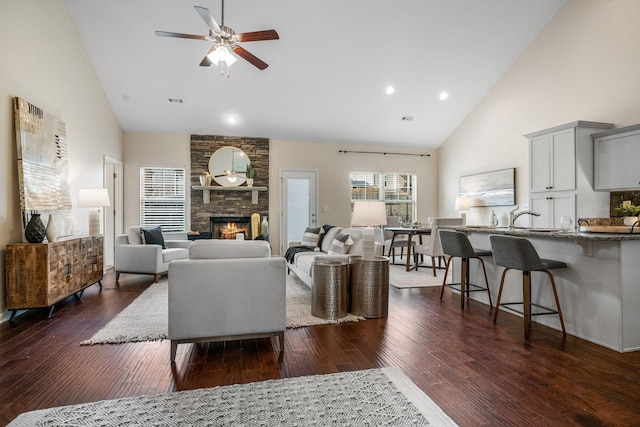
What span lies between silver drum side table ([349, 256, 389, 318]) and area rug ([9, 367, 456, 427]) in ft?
4.45

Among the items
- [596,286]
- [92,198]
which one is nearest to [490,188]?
[596,286]

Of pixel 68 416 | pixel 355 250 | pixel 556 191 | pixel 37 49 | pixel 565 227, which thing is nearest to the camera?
pixel 68 416

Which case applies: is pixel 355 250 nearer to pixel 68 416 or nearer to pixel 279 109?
pixel 68 416

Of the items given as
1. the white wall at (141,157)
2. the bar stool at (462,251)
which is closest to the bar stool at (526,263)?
the bar stool at (462,251)

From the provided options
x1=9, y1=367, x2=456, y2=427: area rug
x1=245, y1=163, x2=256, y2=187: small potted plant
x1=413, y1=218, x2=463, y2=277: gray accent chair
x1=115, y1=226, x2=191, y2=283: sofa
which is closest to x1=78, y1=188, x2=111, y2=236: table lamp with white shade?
x1=115, y1=226, x2=191, y2=283: sofa

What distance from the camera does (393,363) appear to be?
2443 mm

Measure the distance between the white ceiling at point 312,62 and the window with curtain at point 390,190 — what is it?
1.30m

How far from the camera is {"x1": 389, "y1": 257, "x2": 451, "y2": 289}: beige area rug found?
5047mm

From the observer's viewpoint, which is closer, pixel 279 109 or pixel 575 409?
pixel 575 409

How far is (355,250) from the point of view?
4.34 metres

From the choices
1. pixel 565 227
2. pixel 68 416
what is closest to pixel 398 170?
pixel 565 227

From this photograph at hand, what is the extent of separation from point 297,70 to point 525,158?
4.46m

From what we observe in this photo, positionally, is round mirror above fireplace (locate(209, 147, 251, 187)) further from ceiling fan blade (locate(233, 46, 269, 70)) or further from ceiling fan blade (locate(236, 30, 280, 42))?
ceiling fan blade (locate(236, 30, 280, 42))

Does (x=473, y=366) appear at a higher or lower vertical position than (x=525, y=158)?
lower
